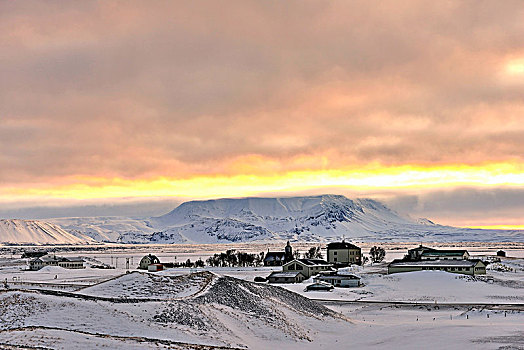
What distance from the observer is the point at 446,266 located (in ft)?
357

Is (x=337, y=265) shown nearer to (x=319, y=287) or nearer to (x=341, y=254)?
(x=341, y=254)

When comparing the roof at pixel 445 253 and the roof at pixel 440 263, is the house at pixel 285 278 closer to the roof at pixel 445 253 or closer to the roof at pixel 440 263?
the roof at pixel 440 263

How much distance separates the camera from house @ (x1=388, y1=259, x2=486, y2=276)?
106625 millimetres

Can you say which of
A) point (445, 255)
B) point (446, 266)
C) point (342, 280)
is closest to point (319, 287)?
point (342, 280)

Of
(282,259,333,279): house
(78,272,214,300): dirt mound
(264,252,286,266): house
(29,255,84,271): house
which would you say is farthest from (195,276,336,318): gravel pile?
(29,255,84,271): house

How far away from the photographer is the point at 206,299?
171 feet

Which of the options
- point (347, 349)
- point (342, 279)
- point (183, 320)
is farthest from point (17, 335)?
point (342, 279)

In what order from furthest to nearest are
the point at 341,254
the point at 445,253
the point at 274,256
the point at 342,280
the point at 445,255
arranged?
the point at 274,256 < the point at 341,254 < the point at 445,253 < the point at 445,255 < the point at 342,280

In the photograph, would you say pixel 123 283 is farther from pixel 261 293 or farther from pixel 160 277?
pixel 261 293

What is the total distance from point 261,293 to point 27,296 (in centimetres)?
2244

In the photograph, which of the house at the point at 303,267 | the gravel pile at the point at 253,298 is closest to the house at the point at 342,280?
the house at the point at 303,267

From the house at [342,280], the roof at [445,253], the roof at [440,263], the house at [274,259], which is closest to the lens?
the house at [342,280]

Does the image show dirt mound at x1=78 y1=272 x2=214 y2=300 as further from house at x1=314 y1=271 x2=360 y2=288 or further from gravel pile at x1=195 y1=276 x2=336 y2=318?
house at x1=314 y1=271 x2=360 y2=288

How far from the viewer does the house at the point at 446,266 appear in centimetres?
10662
